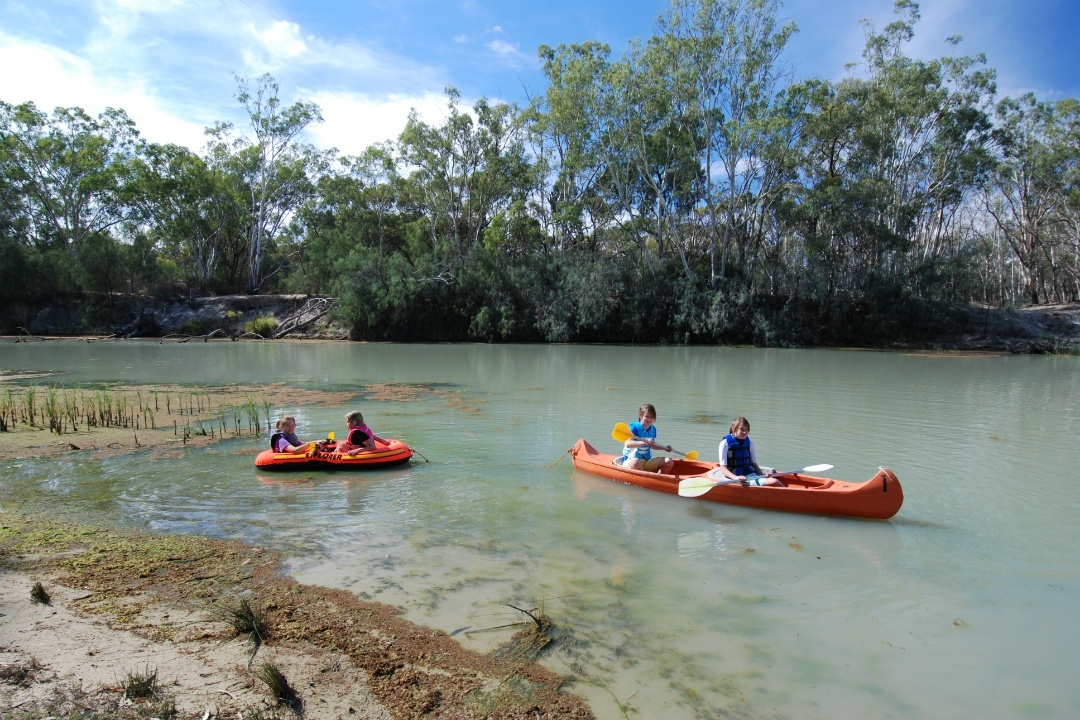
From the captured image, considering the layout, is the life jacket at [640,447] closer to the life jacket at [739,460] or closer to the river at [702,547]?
the river at [702,547]

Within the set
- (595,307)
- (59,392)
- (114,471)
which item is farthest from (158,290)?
(114,471)

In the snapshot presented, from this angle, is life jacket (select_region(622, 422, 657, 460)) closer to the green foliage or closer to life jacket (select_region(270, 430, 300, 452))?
life jacket (select_region(270, 430, 300, 452))

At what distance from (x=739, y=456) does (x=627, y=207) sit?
90.4 ft

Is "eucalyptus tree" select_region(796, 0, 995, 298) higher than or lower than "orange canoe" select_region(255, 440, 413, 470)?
higher

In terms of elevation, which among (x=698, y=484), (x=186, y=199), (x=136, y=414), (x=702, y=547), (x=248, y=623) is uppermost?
(x=186, y=199)

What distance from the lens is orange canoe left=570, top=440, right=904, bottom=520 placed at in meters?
5.91

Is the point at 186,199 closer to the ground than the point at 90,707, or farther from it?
farther from it

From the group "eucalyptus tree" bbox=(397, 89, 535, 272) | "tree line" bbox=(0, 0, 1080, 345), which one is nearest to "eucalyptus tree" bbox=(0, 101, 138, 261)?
"tree line" bbox=(0, 0, 1080, 345)

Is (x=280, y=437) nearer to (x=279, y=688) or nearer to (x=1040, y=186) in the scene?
(x=279, y=688)

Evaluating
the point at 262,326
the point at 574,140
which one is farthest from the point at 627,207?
the point at 262,326

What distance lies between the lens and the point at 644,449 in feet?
24.3

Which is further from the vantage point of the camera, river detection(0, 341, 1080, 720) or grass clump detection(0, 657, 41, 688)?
river detection(0, 341, 1080, 720)

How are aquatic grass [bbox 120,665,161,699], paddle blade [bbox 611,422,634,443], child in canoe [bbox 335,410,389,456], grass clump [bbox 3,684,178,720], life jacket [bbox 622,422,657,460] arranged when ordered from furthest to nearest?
child in canoe [bbox 335,410,389,456] → paddle blade [bbox 611,422,634,443] → life jacket [bbox 622,422,657,460] → aquatic grass [bbox 120,665,161,699] → grass clump [bbox 3,684,178,720]

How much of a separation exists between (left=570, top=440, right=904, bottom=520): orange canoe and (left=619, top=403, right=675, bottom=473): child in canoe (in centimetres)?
14
